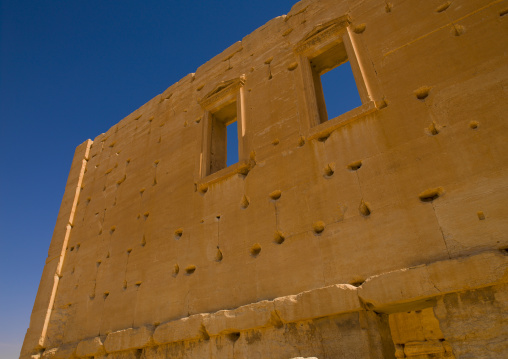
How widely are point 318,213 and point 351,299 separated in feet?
3.55

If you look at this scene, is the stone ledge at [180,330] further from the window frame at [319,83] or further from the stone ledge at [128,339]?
the window frame at [319,83]

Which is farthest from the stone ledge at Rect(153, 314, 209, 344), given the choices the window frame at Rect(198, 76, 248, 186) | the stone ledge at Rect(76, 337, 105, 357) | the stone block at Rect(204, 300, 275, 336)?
the window frame at Rect(198, 76, 248, 186)

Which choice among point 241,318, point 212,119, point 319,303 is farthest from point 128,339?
point 212,119

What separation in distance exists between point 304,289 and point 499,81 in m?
2.96

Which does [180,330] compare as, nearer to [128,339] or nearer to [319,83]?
[128,339]

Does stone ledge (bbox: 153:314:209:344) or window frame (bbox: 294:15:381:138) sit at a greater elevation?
window frame (bbox: 294:15:381:138)

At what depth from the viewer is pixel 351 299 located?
3.42 m

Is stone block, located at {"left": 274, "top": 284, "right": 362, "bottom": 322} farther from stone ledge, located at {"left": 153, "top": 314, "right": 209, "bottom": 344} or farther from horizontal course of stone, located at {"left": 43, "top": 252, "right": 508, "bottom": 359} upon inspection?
stone ledge, located at {"left": 153, "top": 314, "right": 209, "bottom": 344}

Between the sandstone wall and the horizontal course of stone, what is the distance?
0.05 feet

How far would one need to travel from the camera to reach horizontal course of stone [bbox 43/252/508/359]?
117 inches

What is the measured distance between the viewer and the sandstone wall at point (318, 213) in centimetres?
329

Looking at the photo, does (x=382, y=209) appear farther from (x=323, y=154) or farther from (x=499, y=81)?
(x=499, y=81)

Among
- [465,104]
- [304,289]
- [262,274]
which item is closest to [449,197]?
[465,104]

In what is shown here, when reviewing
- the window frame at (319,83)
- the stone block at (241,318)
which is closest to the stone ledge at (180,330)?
the stone block at (241,318)
